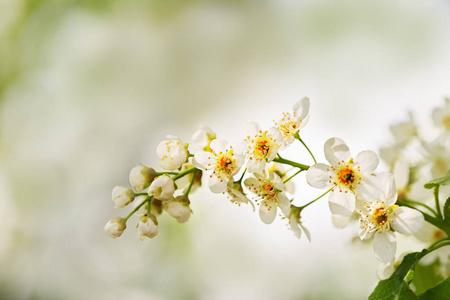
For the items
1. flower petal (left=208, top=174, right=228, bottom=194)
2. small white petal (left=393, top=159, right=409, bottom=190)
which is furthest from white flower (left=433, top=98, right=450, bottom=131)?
flower petal (left=208, top=174, right=228, bottom=194)

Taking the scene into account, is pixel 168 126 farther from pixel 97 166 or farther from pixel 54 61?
pixel 54 61

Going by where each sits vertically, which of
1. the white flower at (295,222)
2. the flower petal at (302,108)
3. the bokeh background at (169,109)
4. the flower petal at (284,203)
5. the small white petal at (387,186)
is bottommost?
the small white petal at (387,186)

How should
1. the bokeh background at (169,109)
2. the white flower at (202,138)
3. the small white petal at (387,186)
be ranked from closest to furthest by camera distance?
the small white petal at (387,186)
the white flower at (202,138)
the bokeh background at (169,109)

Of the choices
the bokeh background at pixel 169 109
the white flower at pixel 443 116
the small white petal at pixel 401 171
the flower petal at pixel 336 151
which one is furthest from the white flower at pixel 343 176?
the bokeh background at pixel 169 109

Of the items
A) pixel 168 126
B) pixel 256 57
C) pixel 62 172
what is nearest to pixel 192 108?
pixel 168 126

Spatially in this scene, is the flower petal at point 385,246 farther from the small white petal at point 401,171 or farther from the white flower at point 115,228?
the white flower at point 115,228

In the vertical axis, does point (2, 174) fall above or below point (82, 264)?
above

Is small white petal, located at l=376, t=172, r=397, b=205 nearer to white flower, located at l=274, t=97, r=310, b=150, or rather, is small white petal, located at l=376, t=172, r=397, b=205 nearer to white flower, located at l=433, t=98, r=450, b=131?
white flower, located at l=274, t=97, r=310, b=150

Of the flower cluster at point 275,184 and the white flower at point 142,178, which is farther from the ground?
the white flower at point 142,178
